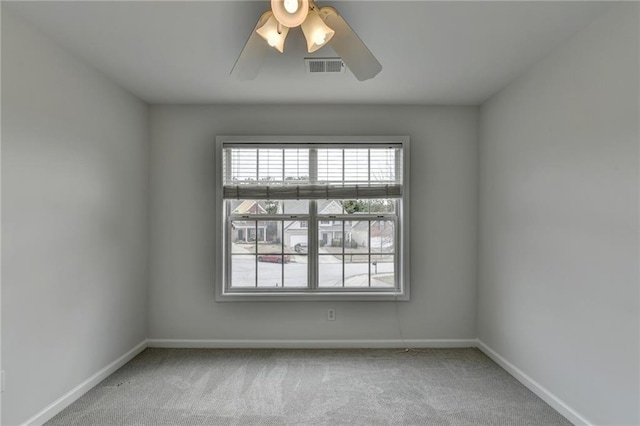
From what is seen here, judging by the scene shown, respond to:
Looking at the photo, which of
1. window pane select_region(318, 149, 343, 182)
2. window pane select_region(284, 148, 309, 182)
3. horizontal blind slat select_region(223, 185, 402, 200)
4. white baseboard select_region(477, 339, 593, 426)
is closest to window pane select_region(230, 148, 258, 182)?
horizontal blind slat select_region(223, 185, 402, 200)

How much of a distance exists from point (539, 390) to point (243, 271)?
8.75 ft

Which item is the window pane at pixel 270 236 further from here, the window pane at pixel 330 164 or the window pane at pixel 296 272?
the window pane at pixel 330 164

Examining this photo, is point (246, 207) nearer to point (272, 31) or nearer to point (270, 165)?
point (270, 165)

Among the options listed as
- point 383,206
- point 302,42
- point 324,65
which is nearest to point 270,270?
point 383,206

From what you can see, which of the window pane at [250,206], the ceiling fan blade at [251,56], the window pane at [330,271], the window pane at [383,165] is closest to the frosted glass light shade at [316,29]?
the ceiling fan blade at [251,56]

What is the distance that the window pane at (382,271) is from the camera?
11.2 ft

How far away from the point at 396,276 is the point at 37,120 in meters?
3.10

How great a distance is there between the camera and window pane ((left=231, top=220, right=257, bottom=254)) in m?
3.42

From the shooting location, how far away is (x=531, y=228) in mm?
2572

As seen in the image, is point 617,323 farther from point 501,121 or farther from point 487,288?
point 501,121

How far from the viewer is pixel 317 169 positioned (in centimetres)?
338

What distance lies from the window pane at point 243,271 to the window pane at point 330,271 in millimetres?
682

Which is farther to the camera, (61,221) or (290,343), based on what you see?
(290,343)

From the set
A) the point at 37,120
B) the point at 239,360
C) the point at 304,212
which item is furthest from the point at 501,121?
the point at 37,120
